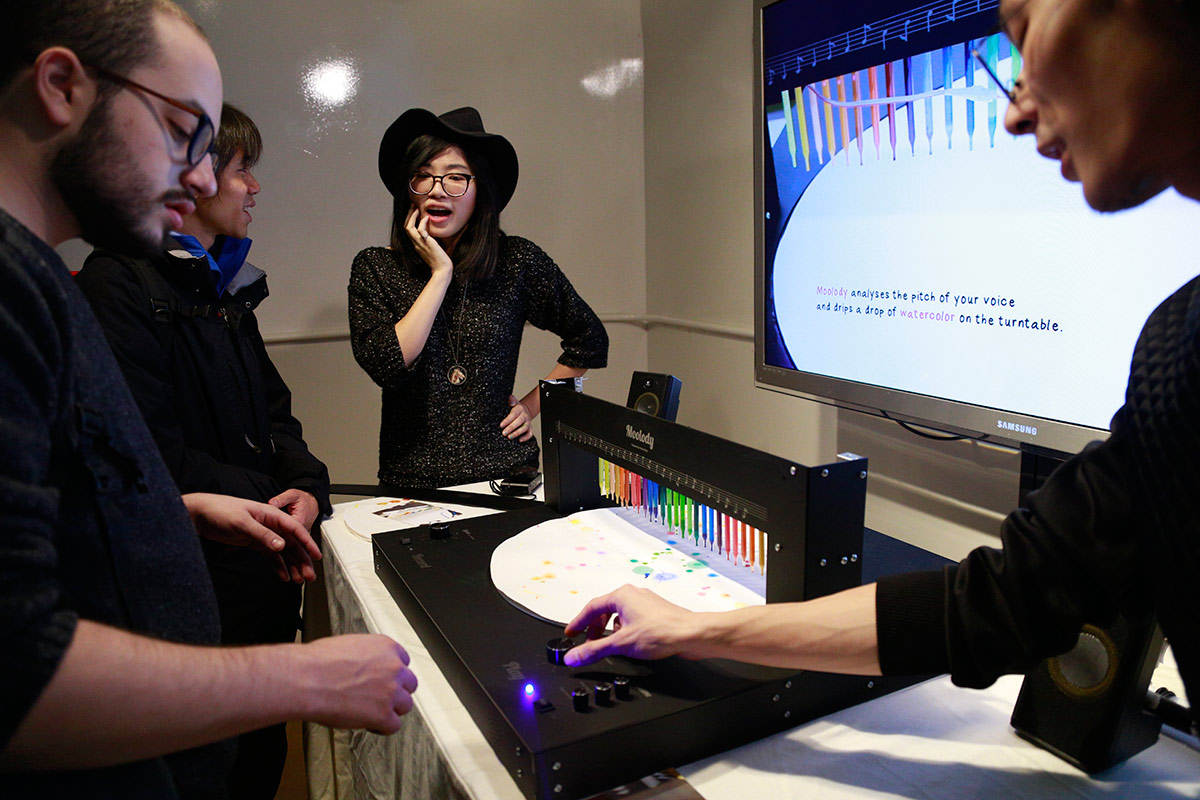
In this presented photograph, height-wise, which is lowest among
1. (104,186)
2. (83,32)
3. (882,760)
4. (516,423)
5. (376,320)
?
(882,760)

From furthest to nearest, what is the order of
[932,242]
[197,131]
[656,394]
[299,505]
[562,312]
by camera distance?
1. [562,312]
2. [656,394]
3. [299,505]
4. [932,242]
5. [197,131]

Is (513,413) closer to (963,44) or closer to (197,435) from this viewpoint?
(197,435)

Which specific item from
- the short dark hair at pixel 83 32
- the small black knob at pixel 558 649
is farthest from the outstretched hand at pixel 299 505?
the short dark hair at pixel 83 32

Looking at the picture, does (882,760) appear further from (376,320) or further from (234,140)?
(234,140)

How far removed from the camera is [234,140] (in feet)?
5.29

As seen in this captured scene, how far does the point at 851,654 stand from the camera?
767 millimetres

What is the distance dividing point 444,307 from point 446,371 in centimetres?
15

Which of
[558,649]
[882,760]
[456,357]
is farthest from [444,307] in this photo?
[882,760]

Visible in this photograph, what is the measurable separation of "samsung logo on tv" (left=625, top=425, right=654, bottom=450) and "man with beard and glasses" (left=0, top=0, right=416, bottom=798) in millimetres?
450

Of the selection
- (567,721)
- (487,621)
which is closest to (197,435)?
(487,621)

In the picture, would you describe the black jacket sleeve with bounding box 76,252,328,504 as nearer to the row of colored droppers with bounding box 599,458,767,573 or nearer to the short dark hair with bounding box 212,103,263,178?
the short dark hair with bounding box 212,103,263,178

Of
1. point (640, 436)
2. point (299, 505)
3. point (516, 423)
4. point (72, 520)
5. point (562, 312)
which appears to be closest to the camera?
point (72, 520)

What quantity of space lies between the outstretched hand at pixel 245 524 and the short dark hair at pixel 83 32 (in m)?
0.62

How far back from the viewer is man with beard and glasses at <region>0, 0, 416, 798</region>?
1.75 feet
